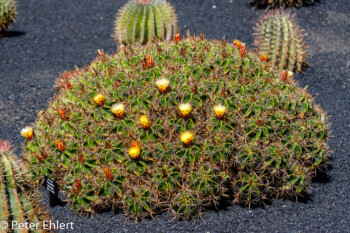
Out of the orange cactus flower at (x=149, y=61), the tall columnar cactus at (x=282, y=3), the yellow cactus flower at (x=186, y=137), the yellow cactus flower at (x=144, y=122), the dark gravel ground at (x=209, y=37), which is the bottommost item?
the dark gravel ground at (x=209, y=37)

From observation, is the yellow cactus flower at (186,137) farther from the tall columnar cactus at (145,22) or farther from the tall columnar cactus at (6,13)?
the tall columnar cactus at (6,13)

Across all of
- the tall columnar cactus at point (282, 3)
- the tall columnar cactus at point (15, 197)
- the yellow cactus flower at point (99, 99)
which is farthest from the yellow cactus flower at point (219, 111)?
the tall columnar cactus at point (282, 3)

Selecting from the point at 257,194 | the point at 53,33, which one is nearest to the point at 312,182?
the point at 257,194

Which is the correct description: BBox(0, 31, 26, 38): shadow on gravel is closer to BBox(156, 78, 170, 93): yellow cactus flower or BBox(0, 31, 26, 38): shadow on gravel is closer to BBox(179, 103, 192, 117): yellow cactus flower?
BBox(156, 78, 170, 93): yellow cactus flower

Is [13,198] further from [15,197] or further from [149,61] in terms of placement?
[149,61]

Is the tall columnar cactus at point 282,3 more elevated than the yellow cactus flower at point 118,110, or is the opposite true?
the yellow cactus flower at point 118,110
